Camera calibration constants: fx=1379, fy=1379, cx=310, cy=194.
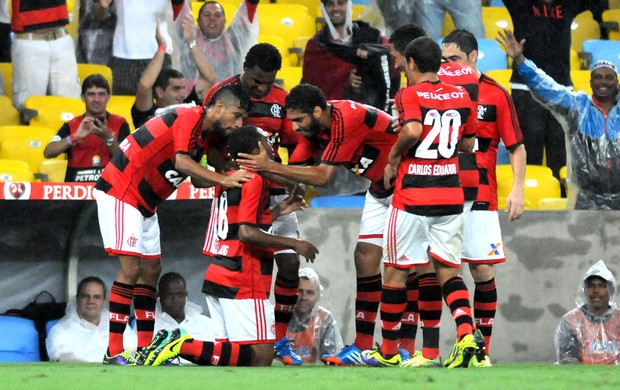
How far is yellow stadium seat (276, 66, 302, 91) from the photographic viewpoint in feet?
44.2

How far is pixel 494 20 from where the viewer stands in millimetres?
15375

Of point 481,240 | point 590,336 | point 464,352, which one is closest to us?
point 464,352

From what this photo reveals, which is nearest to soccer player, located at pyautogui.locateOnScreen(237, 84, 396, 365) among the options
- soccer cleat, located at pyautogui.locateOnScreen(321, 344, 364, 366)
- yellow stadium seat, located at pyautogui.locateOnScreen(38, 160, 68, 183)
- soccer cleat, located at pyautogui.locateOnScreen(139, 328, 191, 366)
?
soccer cleat, located at pyautogui.locateOnScreen(321, 344, 364, 366)

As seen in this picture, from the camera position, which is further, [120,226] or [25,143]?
[25,143]

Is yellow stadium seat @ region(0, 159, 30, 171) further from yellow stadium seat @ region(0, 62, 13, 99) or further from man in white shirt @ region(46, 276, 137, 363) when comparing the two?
yellow stadium seat @ region(0, 62, 13, 99)

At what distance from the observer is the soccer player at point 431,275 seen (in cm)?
874

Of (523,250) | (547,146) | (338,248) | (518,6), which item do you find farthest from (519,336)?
(518,6)

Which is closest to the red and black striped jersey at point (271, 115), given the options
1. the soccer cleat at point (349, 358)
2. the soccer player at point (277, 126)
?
the soccer player at point (277, 126)

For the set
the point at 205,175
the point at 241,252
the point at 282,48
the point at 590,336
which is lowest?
the point at 590,336

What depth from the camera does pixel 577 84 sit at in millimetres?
14234

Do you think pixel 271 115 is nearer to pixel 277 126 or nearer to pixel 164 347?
pixel 277 126

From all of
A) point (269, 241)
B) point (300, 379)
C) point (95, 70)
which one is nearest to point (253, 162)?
point (269, 241)

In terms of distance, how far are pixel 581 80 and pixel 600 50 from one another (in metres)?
0.87

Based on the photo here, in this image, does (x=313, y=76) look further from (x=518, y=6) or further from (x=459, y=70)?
(x=459, y=70)
